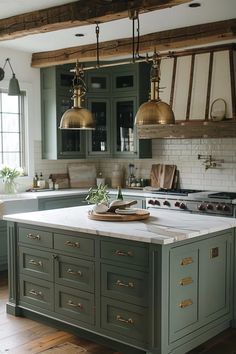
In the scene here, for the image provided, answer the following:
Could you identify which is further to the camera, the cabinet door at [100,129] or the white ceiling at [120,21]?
the cabinet door at [100,129]

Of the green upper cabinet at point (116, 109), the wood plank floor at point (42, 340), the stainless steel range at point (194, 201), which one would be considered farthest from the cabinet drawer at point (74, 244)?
the green upper cabinet at point (116, 109)

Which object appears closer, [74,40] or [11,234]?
[11,234]

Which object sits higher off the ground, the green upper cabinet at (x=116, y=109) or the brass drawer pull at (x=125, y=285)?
the green upper cabinet at (x=116, y=109)

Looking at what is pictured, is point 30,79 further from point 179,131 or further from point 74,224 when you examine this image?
point 74,224

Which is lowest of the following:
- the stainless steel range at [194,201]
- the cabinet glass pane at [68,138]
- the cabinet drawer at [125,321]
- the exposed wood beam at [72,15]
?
the cabinet drawer at [125,321]

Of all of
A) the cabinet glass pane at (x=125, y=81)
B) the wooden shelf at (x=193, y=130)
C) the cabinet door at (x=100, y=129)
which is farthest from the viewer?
the cabinet door at (x=100, y=129)

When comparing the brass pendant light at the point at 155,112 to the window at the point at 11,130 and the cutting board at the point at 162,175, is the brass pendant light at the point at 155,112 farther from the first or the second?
the window at the point at 11,130

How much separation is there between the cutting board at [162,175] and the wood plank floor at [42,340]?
3059 millimetres

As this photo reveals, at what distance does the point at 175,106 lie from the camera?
6438mm

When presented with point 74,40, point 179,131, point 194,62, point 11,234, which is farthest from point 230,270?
point 74,40

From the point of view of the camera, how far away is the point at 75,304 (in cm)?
407

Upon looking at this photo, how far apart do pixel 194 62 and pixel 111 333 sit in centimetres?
373

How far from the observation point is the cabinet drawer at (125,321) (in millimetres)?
3604

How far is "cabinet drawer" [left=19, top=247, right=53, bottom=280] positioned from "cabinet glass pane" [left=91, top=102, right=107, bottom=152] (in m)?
3.04
